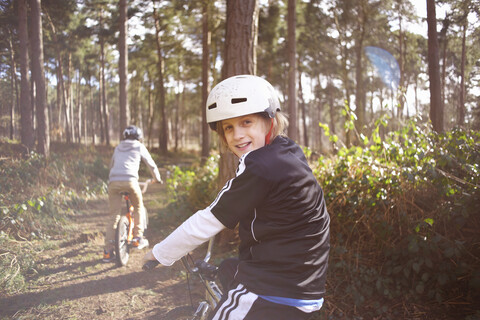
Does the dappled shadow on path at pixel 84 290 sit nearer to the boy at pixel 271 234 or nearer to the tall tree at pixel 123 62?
the boy at pixel 271 234

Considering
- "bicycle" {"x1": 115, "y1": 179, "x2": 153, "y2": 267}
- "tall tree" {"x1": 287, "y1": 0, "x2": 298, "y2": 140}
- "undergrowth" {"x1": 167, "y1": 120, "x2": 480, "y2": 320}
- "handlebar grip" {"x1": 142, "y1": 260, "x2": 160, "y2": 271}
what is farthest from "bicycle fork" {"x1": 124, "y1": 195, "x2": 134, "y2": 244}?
"tall tree" {"x1": 287, "y1": 0, "x2": 298, "y2": 140}

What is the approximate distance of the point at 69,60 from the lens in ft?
16.6

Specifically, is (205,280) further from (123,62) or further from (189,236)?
(123,62)

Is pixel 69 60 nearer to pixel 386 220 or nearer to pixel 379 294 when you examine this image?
pixel 386 220

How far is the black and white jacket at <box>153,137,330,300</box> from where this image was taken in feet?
5.33

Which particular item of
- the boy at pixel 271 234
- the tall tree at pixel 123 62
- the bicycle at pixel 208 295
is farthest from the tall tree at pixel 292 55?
the boy at pixel 271 234

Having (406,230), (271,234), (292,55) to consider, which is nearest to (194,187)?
(406,230)

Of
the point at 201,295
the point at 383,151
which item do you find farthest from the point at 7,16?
the point at 383,151

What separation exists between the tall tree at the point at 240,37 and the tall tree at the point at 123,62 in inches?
87.2

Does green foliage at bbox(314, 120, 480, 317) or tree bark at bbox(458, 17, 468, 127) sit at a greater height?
tree bark at bbox(458, 17, 468, 127)

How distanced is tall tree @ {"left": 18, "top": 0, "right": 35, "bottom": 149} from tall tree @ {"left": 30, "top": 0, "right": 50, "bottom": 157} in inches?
3.2

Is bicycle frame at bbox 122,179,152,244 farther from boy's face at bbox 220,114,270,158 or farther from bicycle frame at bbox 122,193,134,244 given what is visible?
boy's face at bbox 220,114,270,158

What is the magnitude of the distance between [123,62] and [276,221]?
571 cm

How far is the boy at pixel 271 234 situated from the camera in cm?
163
